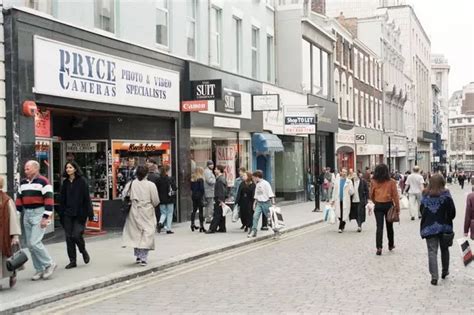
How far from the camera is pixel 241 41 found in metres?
23.0

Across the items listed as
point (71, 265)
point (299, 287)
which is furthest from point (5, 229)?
point (299, 287)

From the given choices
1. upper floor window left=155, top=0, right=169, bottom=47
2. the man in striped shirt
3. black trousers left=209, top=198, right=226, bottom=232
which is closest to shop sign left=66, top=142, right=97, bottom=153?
black trousers left=209, top=198, right=226, bottom=232

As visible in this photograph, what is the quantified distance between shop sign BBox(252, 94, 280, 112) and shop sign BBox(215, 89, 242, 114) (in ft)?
3.53

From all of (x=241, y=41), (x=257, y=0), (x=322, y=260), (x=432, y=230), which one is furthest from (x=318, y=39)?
(x=432, y=230)

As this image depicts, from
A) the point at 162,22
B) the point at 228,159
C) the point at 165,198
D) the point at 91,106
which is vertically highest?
the point at 162,22

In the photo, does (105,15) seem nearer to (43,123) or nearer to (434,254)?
(43,123)

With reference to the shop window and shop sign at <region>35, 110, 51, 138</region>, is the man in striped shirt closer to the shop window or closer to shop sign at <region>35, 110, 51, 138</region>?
shop sign at <region>35, 110, 51, 138</region>

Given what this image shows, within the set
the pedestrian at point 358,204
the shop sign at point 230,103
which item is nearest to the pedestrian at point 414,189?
the pedestrian at point 358,204

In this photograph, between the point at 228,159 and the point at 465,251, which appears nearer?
the point at 465,251

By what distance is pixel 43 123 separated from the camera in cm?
1362

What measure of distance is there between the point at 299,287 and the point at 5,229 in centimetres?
413

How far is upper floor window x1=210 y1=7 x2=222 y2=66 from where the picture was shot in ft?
68.0

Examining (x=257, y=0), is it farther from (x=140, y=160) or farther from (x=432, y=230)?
(x=432, y=230)

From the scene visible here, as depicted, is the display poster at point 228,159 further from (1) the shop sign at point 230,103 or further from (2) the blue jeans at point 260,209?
(2) the blue jeans at point 260,209
